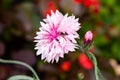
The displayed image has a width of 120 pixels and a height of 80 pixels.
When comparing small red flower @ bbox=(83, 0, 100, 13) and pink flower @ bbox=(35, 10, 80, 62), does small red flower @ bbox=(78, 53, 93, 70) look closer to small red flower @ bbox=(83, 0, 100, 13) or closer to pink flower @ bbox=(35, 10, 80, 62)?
small red flower @ bbox=(83, 0, 100, 13)

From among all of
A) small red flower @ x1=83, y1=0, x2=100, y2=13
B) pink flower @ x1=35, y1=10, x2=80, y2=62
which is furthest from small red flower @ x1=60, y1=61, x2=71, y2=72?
pink flower @ x1=35, y1=10, x2=80, y2=62

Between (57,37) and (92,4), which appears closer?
(57,37)

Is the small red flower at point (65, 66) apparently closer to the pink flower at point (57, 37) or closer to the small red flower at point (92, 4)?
the small red flower at point (92, 4)

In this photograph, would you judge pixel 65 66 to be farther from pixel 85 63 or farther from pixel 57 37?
pixel 57 37

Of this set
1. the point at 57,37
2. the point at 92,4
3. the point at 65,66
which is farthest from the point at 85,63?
the point at 57,37

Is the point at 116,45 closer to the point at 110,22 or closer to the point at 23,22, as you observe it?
the point at 110,22

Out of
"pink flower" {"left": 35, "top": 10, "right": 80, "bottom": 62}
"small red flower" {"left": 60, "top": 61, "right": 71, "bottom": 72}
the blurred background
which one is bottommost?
"pink flower" {"left": 35, "top": 10, "right": 80, "bottom": 62}

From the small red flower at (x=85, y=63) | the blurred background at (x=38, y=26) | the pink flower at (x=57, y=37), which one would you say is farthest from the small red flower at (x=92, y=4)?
the pink flower at (x=57, y=37)
